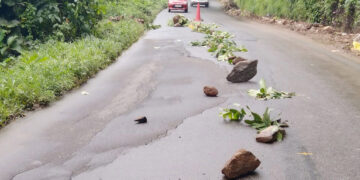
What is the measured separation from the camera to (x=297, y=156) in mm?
4621

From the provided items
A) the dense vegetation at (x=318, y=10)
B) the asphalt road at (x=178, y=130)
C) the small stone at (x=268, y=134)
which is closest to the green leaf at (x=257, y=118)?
the asphalt road at (x=178, y=130)

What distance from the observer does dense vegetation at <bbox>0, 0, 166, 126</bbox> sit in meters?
6.88

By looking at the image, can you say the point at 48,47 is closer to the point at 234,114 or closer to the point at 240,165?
the point at 234,114

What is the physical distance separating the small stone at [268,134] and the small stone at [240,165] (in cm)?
88

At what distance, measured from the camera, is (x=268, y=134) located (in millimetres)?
5066

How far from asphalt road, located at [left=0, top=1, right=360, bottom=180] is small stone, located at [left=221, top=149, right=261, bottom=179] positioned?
11cm

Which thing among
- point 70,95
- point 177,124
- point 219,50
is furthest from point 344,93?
point 70,95

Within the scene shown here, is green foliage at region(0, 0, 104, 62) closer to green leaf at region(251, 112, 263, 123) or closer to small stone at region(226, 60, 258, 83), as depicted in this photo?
small stone at region(226, 60, 258, 83)

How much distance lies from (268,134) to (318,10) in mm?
14419

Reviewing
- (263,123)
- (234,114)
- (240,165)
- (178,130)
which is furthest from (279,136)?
(178,130)

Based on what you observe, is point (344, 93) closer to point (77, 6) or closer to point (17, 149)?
point (17, 149)

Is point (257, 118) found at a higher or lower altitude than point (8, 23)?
lower

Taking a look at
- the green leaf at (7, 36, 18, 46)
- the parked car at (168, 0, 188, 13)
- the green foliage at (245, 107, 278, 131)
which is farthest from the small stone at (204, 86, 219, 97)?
the parked car at (168, 0, 188, 13)

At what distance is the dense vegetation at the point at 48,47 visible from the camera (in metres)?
6.88
